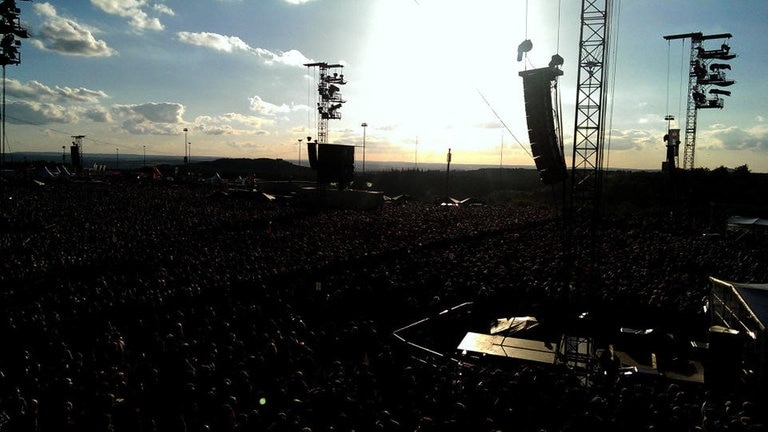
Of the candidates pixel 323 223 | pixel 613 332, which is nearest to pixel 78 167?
pixel 323 223

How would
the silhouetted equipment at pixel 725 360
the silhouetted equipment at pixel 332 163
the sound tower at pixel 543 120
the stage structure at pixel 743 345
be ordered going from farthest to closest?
the silhouetted equipment at pixel 332 163 < the sound tower at pixel 543 120 < the silhouetted equipment at pixel 725 360 < the stage structure at pixel 743 345

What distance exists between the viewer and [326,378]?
29.2 ft

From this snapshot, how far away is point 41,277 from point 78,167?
66.8 m

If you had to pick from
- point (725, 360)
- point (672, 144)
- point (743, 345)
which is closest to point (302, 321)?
point (725, 360)

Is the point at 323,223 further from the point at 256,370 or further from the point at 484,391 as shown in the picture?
the point at 484,391

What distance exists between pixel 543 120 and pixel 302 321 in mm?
8869

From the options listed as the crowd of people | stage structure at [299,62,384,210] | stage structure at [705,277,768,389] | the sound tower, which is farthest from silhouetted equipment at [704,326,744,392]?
stage structure at [299,62,384,210]

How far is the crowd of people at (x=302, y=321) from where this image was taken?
7.36 meters

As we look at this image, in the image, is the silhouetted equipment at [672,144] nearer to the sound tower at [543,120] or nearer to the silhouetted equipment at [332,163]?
the silhouetted equipment at [332,163]

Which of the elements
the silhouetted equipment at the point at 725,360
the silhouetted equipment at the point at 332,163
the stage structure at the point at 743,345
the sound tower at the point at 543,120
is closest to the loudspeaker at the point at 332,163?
the silhouetted equipment at the point at 332,163

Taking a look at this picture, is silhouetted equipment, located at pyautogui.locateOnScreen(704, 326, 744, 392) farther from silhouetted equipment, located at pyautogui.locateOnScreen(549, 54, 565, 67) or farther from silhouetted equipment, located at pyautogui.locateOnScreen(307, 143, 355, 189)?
silhouetted equipment, located at pyautogui.locateOnScreen(307, 143, 355, 189)

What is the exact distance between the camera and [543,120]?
13.6 m

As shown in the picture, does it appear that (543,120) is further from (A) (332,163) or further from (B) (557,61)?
(A) (332,163)

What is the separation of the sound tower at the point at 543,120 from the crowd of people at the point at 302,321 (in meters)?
3.67
